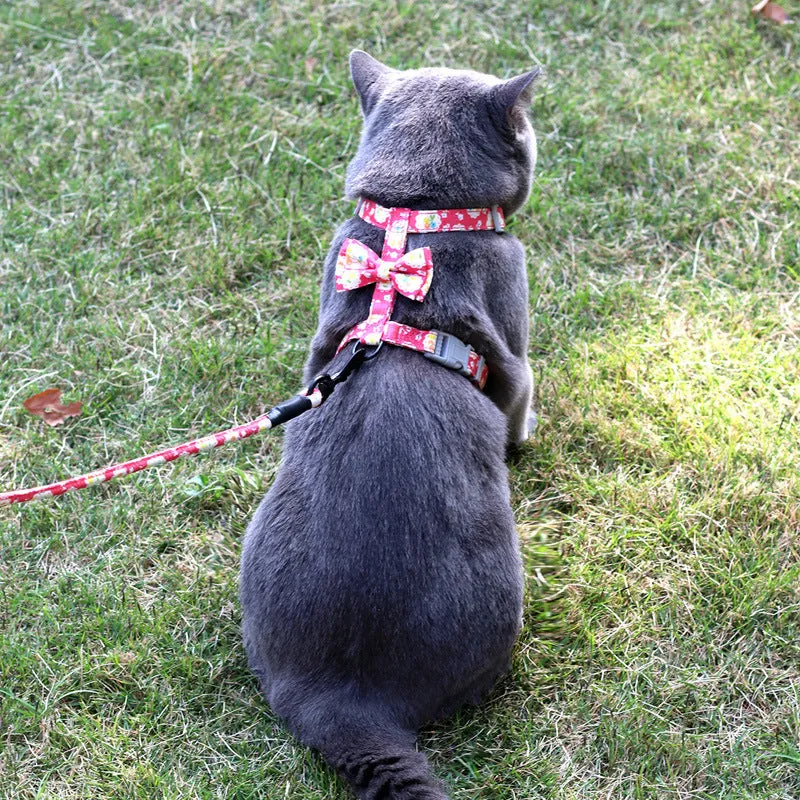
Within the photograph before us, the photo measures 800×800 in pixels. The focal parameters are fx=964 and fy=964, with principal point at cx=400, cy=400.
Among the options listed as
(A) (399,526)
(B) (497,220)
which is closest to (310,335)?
(B) (497,220)

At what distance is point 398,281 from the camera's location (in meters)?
2.37

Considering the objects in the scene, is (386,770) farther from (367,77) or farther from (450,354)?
(367,77)

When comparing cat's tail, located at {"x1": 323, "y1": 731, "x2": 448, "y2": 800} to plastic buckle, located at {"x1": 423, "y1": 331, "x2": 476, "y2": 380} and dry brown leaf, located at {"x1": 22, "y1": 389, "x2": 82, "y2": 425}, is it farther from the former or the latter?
dry brown leaf, located at {"x1": 22, "y1": 389, "x2": 82, "y2": 425}

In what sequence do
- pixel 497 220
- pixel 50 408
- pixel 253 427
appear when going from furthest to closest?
pixel 50 408
pixel 497 220
pixel 253 427

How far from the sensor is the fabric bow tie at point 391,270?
93.1 inches

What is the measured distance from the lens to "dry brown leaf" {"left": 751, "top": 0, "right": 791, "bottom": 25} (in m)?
4.27

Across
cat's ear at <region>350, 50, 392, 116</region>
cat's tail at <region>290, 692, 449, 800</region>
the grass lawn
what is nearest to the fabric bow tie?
cat's ear at <region>350, 50, 392, 116</region>

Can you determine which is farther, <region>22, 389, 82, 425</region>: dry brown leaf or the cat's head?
<region>22, 389, 82, 425</region>: dry brown leaf

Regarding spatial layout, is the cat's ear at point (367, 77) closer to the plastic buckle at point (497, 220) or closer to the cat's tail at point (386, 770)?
the plastic buckle at point (497, 220)

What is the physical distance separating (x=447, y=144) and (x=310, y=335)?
1063 millimetres

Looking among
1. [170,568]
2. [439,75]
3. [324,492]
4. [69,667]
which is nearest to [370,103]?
[439,75]

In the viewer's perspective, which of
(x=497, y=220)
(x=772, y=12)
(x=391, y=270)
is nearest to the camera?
(x=391, y=270)

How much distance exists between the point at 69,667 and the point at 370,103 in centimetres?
177

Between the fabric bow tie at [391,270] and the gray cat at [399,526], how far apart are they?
0.05m
